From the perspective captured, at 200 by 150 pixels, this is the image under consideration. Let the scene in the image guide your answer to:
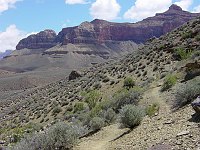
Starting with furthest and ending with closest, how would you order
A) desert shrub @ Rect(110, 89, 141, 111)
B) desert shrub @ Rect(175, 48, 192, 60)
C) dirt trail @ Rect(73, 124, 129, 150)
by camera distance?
desert shrub @ Rect(175, 48, 192, 60) → desert shrub @ Rect(110, 89, 141, 111) → dirt trail @ Rect(73, 124, 129, 150)

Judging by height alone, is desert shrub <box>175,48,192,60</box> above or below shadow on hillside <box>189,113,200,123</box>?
above

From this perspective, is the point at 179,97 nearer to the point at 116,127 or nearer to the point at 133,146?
the point at 116,127

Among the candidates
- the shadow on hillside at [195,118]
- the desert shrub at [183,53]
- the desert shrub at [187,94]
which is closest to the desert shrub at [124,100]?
the desert shrub at [187,94]

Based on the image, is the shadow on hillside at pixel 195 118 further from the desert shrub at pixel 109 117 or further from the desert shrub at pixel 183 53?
the desert shrub at pixel 183 53

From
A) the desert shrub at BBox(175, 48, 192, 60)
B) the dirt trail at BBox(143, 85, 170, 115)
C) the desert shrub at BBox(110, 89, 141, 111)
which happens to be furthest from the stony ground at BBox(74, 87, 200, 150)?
the desert shrub at BBox(175, 48, 192, 60)

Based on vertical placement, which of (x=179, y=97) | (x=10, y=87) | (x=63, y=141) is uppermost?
(x=179, y=97)

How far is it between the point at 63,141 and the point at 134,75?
2296 centimetres

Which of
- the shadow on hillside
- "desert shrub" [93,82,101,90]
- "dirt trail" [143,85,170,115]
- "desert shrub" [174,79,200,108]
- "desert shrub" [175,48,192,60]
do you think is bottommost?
"desert shrub" [93,82,101,90]

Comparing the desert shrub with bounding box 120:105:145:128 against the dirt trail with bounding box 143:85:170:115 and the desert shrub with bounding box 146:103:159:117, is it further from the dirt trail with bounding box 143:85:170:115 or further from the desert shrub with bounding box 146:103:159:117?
the dirt trail with bounding box 143:85:170:115

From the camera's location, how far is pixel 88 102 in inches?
1270

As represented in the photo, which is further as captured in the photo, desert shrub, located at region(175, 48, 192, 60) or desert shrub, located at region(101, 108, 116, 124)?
desert shrub, located at region(175, 48, 192, 60)

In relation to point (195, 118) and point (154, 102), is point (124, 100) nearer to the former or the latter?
point (154, 102)

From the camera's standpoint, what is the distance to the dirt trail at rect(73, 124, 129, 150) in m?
13.9

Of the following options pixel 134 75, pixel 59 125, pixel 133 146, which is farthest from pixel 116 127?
pixel 134 75
